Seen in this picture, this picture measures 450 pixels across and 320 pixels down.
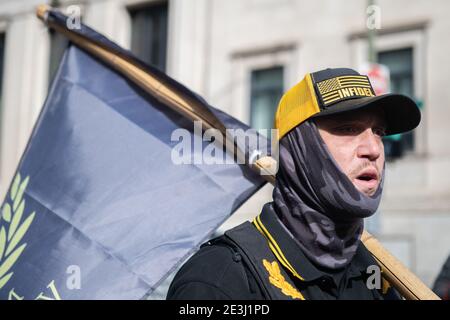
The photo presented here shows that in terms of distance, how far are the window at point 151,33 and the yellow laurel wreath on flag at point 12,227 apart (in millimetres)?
15383

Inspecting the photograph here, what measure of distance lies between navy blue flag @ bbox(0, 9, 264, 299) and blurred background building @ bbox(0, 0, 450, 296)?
24.2 feet

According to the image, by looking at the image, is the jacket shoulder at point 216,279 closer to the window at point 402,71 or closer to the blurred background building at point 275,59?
the blurred background building at point 275,59

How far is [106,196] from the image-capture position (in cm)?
340

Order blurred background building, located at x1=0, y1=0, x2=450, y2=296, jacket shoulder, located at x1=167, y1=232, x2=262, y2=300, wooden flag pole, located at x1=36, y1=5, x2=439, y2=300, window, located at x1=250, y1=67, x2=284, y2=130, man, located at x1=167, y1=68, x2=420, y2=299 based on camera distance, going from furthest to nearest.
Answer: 1. window, located at x1=250, y1=67, x2=284, y2=130
2. blurred background building, located at x1=0, y1=0, x2=450, y2=296
3. wooden flag pole, located at x1=36, y1=5, x2=439, y2=300
4. man, located at x1=167, y1=68, x2=420, y2=299
5. jacket shoulder, located at x1=167, y1=232, x2=262, y2=300

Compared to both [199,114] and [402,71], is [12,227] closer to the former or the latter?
[199,114]

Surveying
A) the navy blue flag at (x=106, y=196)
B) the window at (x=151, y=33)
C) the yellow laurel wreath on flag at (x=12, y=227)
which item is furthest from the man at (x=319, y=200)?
the window at (x=151, y=33)

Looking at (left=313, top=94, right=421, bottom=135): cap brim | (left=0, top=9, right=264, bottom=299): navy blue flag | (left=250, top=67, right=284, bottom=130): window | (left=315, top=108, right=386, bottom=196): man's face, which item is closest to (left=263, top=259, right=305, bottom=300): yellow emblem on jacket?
(left=315, top=108, right=386, bottom=196): man's face

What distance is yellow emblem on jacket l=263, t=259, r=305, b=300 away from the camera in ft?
7.22

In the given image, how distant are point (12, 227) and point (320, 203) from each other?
176 cm

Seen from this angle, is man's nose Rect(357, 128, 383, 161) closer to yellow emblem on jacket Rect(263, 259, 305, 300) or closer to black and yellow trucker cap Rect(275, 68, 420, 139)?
black and yellow trucker cap Rect(275, 68, 420, 139)

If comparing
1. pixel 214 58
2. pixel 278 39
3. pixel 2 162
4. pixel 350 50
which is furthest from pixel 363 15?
pixel 2 162

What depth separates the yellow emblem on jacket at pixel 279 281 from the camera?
7.22 ft

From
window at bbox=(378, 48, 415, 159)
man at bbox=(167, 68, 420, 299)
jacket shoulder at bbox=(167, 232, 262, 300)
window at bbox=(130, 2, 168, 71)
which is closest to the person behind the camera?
jacket shoulder at bbox=(167, 232, 262, 300)
